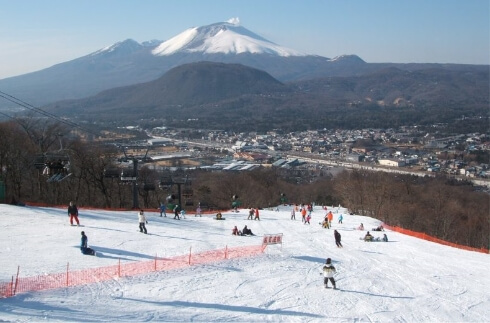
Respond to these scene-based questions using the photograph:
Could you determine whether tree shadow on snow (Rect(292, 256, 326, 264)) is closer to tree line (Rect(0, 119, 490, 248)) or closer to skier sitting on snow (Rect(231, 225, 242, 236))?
skier sitting on snow (Rect(231, 225, 242, 236))

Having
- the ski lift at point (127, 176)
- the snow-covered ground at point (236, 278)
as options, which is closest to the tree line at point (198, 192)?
the ski lift at point (127, 176)

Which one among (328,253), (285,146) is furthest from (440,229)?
(285,146)

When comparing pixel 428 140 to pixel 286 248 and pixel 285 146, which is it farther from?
pixel 286 248

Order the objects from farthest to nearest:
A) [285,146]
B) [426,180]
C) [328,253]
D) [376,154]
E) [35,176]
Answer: [285,146]
[376,154]
[426,180]
[35,176]
[328,253]

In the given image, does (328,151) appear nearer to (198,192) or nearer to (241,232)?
(198,192)

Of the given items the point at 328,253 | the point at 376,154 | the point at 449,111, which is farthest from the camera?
the point at 449,111

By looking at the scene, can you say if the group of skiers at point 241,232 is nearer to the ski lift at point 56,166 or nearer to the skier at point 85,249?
the skier at point 85,249

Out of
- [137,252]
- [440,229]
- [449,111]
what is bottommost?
[440,229]
